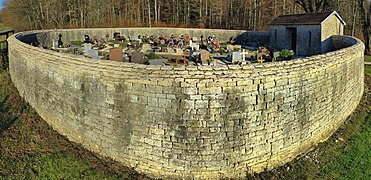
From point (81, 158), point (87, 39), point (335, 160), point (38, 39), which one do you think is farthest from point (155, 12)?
point (335, 160)

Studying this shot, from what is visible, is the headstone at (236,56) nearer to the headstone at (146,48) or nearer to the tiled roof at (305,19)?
the tiled roof at (305,19)

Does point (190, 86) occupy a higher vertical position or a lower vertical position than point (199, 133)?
higher

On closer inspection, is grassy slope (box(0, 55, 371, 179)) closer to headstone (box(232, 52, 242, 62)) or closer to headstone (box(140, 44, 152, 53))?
headstone (box(232, 52, 242, 62))

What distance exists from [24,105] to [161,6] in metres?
31.1

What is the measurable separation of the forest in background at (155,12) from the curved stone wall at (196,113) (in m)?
26.6

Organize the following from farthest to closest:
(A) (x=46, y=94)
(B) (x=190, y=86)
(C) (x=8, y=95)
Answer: (C) (x=8, y=95) < (A) (x=46, y=94) < (B) (x=190, y=86)

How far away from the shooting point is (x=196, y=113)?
7926 mm

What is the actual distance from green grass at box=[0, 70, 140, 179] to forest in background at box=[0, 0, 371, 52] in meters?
25.9

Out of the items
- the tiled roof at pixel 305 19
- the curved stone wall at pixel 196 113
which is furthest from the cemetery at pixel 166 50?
the curved stone wall at pixel 196 113

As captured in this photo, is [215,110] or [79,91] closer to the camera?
[215,110]

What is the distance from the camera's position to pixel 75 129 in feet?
32.2

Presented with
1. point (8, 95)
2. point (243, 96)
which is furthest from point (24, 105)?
point (243, 96)

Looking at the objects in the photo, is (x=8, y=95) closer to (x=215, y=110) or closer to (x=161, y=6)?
(x=215, y=110)

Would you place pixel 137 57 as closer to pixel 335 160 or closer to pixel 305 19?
pixel 335 160
